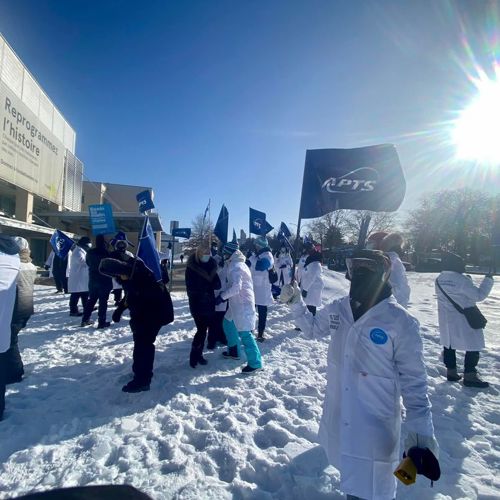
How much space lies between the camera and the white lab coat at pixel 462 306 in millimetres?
4395

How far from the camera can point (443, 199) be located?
158ft

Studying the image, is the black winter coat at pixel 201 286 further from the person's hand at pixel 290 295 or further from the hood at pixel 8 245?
the hood at pixel 8 245

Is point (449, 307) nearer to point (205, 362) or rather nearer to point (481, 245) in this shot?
point (205, 362)

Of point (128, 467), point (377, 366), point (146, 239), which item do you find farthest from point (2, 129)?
point (377, 366)

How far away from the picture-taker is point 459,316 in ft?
14.8

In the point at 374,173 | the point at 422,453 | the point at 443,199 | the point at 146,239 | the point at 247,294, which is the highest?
the point at 443,199

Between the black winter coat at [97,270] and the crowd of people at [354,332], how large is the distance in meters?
0.92

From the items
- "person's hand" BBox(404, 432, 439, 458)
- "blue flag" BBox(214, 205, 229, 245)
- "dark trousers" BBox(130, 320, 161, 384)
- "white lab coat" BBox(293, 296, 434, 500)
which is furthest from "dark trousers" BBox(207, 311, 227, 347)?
"person's hand" BBox(404, 432, 439, 458)

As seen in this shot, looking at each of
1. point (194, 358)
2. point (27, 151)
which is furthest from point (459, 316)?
point (27, 151)

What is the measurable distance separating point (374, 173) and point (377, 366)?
275cm

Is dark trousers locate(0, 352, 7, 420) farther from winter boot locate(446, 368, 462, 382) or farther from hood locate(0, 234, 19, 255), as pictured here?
winter boot locate(446, 368, 462, 382)

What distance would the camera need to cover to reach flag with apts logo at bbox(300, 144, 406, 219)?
385cm

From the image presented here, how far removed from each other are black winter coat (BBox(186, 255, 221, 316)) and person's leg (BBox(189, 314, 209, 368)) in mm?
100

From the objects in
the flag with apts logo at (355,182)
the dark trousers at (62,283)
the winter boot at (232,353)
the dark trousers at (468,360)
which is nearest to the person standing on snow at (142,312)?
the winter boot at (232,353)
